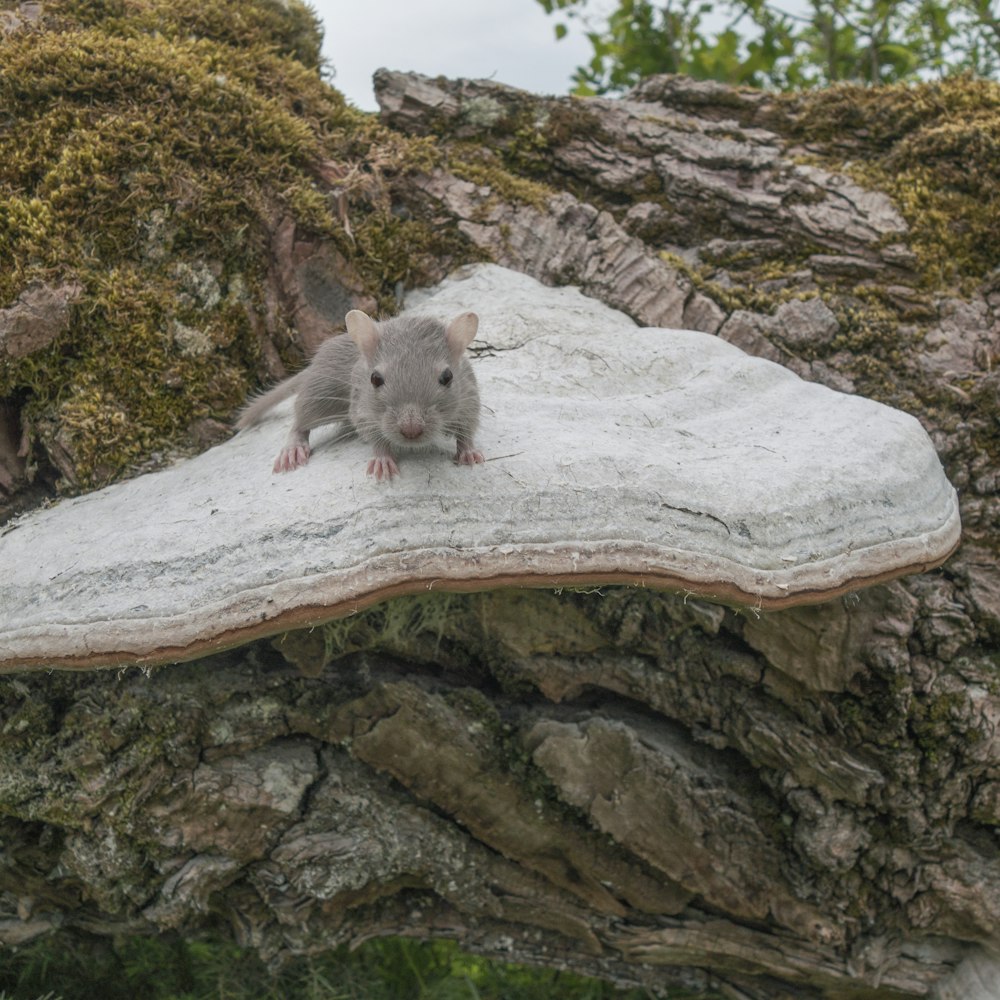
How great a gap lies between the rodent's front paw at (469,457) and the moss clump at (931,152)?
231 centimetres

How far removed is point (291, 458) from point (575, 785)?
4.37ft

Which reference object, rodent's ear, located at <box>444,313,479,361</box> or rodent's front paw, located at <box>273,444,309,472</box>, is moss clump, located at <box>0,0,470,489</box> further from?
rodent's ear, located at <box>444,313,479,361</box>

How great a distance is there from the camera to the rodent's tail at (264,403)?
2832mm

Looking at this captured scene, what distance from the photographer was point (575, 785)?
2.69 meters

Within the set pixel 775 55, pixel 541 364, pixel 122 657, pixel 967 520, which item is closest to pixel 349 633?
pixel 122 657

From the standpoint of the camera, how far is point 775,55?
639 cm

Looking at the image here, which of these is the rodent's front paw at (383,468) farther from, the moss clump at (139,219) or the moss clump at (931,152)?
the moss clump at (931,152)

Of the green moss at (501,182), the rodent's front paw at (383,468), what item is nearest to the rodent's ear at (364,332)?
the rodent's front paw at (383,468)

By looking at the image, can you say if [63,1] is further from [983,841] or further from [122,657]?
[983,841]

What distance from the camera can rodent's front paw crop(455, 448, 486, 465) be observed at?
2162mm

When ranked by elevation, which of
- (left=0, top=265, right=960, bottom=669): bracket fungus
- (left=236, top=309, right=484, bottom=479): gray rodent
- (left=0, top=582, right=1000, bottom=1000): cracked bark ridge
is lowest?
(left=0, top=582, right=1000, bottom=1000): cracked bark ridge

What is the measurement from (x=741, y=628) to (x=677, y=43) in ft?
18.3

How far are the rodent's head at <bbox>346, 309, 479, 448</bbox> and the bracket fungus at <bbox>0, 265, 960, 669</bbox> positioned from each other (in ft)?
0.34

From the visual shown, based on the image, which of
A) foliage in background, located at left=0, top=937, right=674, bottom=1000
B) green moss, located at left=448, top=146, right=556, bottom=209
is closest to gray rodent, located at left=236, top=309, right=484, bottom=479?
green moss, located at left=448, top=146, right=556, bottom=209
